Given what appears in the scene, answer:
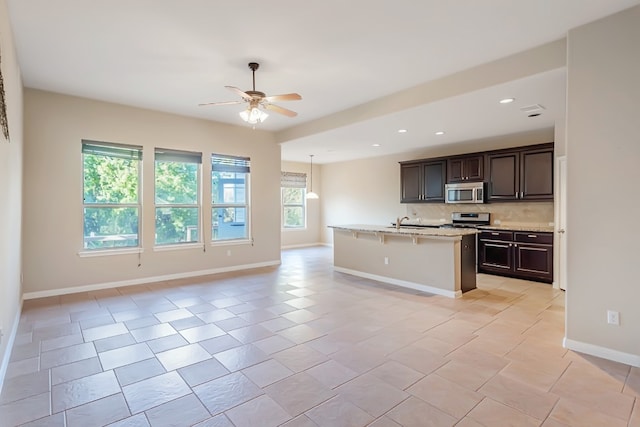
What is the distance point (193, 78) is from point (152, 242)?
290 centimetres

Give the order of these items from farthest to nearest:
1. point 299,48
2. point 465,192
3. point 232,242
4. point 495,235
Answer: point 465,192, point 232,242, point 495,235, point 299,48

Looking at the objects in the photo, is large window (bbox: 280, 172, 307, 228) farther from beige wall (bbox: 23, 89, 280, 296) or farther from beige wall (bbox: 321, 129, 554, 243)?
beige wall (bbox: 23, 89, 280, 296)

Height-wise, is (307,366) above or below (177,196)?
below

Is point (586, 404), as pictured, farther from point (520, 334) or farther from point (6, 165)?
point (6, 165)

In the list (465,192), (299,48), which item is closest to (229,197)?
Answer: (299,48)

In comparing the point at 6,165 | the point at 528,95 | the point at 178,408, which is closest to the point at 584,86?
the point at 528,95

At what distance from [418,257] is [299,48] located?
132 inches

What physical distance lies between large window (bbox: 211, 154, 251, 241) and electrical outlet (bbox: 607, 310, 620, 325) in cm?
562

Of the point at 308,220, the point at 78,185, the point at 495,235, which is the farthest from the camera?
the point at 308,220

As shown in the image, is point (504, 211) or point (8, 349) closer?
point (8, 349)

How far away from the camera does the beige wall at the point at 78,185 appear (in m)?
4.60

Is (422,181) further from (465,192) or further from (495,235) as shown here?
(495,235)

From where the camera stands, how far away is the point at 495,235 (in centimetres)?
614

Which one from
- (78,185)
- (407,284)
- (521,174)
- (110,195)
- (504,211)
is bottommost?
(407,284)
